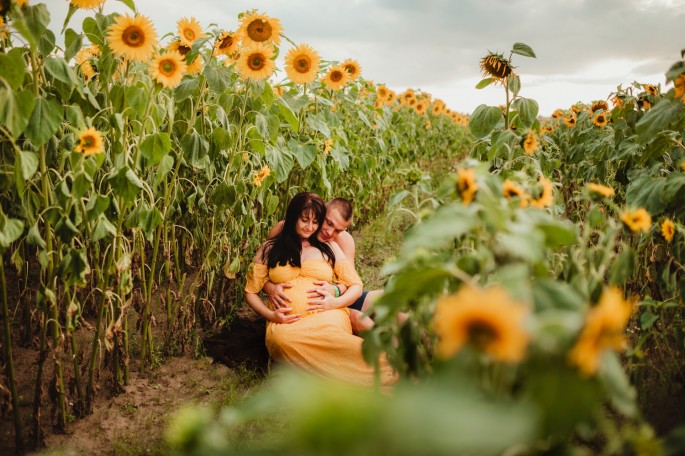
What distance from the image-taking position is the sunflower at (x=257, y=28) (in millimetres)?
2391

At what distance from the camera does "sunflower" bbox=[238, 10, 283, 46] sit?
7.84 feet

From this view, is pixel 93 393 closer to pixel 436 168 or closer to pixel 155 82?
pixel 155 82

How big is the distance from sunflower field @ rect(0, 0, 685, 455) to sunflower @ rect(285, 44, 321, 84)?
0.04 feet

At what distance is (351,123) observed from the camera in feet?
17.2

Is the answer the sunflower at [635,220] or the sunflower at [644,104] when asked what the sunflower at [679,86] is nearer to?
the sunflower at [635,220]

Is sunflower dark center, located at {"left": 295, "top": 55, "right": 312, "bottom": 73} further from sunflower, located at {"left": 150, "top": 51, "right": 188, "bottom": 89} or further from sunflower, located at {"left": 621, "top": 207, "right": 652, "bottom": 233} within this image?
sunflower, located at {"left": 621, "top": 207, "right": 652, "bottom": 233}

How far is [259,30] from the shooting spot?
2.41 meters

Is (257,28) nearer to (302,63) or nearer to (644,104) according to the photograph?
(302,63)

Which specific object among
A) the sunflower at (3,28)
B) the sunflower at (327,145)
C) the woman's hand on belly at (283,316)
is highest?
the sunflower at (3,28)

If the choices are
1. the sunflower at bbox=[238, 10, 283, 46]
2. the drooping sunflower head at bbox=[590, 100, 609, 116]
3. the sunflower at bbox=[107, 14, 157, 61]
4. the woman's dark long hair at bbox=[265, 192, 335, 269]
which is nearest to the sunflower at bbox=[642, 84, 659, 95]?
the drooping sunflower head at bbox=[590, 100, 609, 116]

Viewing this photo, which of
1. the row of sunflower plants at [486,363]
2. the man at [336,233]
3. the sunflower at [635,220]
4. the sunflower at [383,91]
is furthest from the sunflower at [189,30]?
the sunflower at [383,91]

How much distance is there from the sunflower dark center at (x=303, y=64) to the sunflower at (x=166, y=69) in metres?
1.17

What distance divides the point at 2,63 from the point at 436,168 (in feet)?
29.4

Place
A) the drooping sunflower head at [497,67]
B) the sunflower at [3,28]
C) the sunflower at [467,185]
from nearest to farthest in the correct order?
1. the sunflower at [467,185]
2. the sunflower at [3,28]
3. the drooping sunflower head at [497,67]
